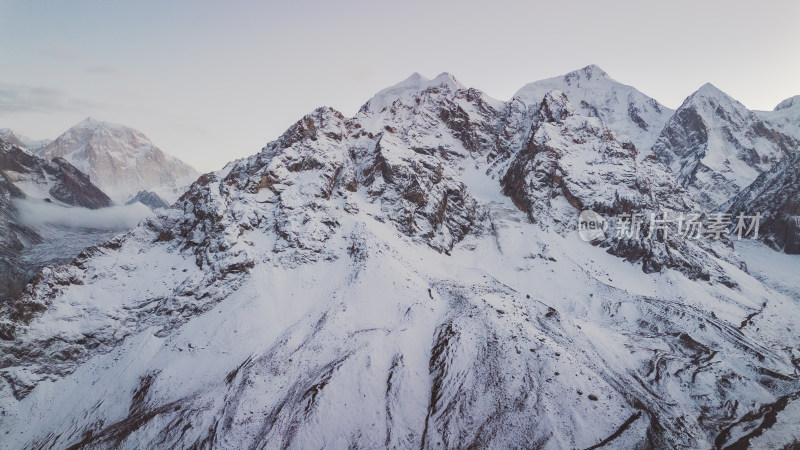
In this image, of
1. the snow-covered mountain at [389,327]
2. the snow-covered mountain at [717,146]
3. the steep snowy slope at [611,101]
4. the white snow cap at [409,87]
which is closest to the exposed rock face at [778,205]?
the snow-covered mountain at [717,146]

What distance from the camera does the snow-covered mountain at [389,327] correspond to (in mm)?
30672

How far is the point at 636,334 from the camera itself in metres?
43.1

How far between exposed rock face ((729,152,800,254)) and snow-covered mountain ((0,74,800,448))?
23744 millimetres

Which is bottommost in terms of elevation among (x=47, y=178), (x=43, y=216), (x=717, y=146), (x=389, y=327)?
(x=389, y=327)

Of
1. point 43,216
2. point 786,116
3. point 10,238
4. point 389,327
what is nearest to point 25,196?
point 43,216

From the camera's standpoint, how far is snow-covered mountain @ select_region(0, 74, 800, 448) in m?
30.7

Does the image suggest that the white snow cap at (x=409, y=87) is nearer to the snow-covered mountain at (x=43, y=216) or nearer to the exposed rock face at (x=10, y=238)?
the exposed rock face at (x=10, y=238)

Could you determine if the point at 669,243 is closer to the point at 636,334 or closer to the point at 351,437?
the point at 636,334

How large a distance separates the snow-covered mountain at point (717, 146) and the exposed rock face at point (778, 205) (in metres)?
14.0

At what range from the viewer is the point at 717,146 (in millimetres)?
123062

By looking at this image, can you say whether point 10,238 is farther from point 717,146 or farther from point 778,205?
point 717,146

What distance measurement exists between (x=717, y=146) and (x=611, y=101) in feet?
141

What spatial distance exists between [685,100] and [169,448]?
19745 cm

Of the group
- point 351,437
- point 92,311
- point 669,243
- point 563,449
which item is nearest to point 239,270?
point 92,311
